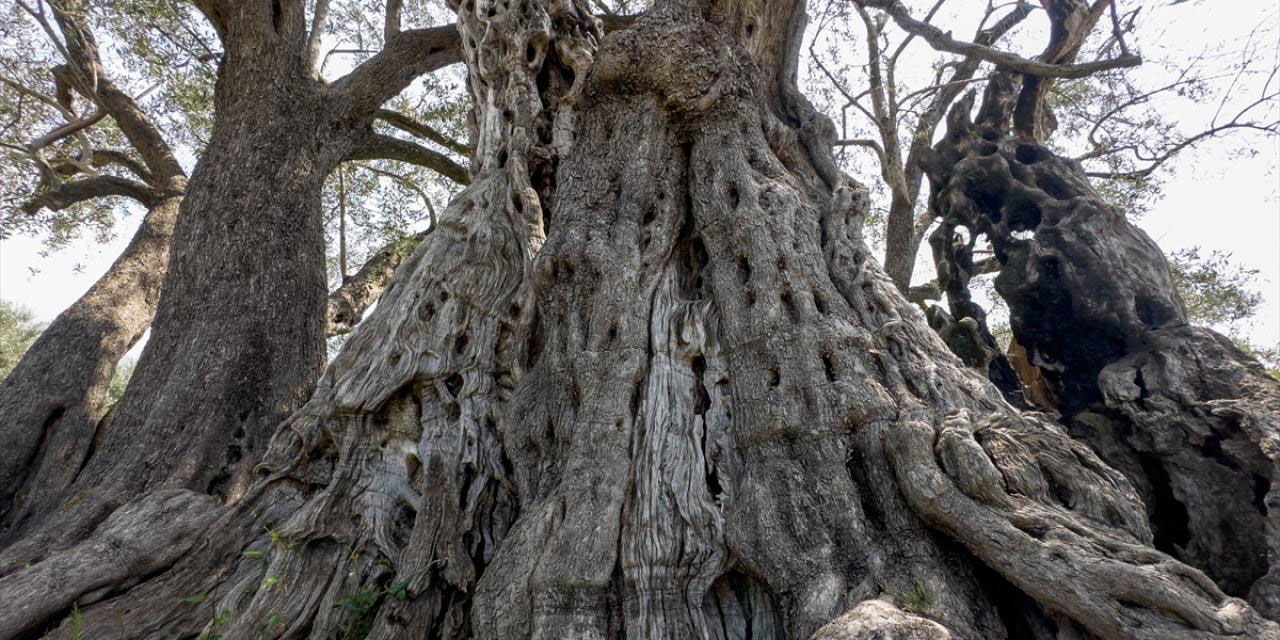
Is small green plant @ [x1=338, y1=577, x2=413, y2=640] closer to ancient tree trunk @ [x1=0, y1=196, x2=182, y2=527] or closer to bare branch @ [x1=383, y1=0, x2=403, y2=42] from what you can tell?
ancient tree trunk @ [x1=0, y1=196, x2=182, y2=527]

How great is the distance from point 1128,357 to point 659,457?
3.21 meters

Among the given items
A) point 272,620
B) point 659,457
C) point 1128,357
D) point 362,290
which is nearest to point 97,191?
point 362,290

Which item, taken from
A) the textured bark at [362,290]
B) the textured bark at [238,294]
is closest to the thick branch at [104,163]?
the textured bark at [362,290]

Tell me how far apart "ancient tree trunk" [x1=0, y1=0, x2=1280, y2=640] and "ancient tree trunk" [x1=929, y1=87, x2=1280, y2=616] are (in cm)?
95

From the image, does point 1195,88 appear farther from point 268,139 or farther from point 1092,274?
point 268,139

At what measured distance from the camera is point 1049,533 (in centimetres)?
236

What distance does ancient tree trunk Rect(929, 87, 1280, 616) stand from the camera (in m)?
3.09

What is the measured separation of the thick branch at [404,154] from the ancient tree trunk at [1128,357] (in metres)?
5.15

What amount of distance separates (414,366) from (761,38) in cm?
406

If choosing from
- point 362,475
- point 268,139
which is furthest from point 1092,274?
point 268,139

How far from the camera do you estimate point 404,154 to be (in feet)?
25.7

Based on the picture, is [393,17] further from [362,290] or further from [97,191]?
[97,191]

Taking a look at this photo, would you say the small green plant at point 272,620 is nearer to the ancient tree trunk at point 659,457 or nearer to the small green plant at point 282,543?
the ancient tree trunk at point 659,457

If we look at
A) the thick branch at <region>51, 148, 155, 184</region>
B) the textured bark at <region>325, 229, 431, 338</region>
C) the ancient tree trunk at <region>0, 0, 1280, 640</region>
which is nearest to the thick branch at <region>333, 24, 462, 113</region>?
the textured bark at <region>325, 229, 431, 338</region>
